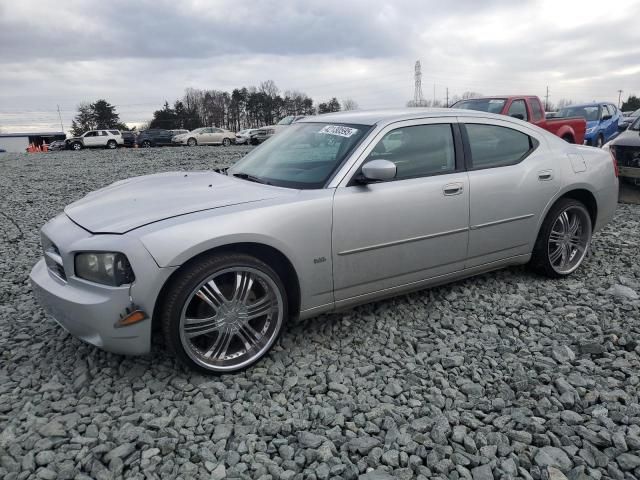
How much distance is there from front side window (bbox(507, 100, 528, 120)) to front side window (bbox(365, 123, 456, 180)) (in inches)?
297

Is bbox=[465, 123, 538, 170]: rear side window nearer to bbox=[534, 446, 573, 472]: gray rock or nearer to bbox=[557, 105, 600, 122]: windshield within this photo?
bbox=[534, 446, 573, 472]: gray rock

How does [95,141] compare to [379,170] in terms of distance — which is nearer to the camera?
[379,170]

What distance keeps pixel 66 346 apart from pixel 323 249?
1.81m

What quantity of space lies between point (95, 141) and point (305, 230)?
36593 millimetres

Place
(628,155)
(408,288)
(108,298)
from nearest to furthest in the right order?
(108,298) < (408,288) < (628,155)

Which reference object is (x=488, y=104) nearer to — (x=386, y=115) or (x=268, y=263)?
(x=386, y=115)

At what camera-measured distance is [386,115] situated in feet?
11.8

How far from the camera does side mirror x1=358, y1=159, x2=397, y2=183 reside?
10.1 feet

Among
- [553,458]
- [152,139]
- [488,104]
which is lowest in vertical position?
[553,458]

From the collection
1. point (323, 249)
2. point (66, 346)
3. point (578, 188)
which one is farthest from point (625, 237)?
point (66, 346)

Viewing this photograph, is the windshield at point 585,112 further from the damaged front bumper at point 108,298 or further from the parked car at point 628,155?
the damaged front bumper at point 108,298

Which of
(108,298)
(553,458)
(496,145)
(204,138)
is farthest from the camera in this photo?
(204,138)

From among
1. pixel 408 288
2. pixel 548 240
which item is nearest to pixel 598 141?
pixel 548 240

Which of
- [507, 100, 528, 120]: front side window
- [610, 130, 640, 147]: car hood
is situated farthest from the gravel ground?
[507, 100, 528, 120]: front side window
